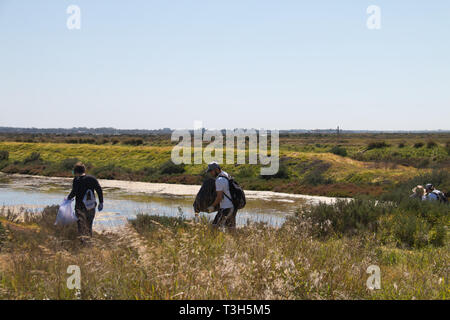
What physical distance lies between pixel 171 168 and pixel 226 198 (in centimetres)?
2741

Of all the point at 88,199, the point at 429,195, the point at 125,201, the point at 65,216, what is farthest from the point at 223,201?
the point at 125,201

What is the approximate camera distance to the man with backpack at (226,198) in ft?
24.8

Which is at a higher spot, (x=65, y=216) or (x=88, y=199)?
(x=88, y=199)

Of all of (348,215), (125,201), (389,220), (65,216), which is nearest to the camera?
(65,216)

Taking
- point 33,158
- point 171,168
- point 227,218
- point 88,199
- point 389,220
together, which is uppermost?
point 88,199

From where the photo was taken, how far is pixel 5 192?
24250mm

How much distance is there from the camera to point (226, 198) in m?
7.64

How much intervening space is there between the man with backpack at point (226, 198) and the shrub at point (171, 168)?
88.2 feet

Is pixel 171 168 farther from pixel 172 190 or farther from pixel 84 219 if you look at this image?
pixel 84 219

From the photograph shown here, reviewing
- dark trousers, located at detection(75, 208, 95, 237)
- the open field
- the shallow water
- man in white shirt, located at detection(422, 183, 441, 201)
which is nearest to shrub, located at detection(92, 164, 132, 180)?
the open field

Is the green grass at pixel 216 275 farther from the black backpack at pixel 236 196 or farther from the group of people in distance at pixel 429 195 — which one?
the group of people in distance at pixel 429 195

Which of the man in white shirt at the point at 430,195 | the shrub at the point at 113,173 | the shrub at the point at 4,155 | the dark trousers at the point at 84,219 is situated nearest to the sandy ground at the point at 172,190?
the shrub at the point at 113,173

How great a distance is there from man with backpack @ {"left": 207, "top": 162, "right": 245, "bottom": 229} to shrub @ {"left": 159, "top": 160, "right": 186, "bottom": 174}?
26887mm

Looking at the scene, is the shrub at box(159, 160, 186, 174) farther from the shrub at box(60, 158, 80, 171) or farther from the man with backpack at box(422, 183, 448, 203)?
the man with backpack at box(422, 183, 448, 203)
